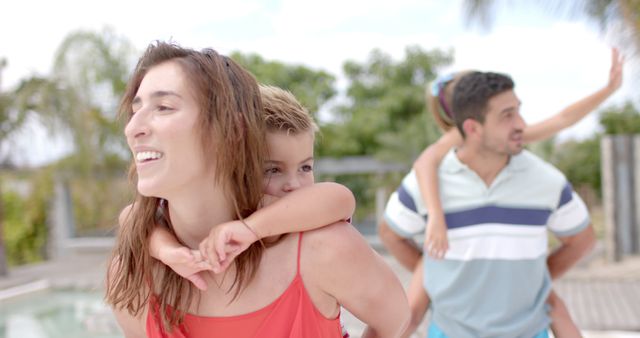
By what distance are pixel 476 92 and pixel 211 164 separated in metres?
1.29

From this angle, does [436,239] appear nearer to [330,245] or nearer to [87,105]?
[330,245]

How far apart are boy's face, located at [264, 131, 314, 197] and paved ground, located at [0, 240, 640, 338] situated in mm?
3091

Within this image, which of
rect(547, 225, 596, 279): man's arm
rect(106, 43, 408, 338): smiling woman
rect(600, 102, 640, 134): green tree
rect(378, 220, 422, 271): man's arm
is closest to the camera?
rect(106, 43, 408, 338): smiling woman

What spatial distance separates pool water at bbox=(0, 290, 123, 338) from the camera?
6523 mm

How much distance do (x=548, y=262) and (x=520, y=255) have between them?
0.35m

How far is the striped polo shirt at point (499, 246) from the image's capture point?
204 centimetres

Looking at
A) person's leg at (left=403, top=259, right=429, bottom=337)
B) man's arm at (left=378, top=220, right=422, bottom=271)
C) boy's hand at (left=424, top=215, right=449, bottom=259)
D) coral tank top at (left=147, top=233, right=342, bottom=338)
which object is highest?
coral tank top at (left=147, top=233, right=342, bottom=338)

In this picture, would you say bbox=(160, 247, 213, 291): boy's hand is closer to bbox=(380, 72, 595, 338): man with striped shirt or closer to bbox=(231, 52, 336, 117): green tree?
bbox=(380, 72, 595, 338): man with striped shirt

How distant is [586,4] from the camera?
815 centimetres

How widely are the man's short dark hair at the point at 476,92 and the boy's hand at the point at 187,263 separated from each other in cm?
130

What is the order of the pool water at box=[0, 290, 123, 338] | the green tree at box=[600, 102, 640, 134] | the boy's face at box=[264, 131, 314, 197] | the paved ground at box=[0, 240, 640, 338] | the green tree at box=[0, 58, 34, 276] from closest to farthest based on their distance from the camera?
the boy's face at box=[264, 131, 314, 197]
the paved ground at box=[0, 240, 640, 338]
the pool water at box=[0, 290, 123, 338]
the green tree at box=[0, 58, 34, 276]
the green tree at box=[600, 102, 640, 134]

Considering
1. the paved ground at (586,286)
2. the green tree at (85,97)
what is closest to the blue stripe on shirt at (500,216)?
the paved ground at (586,286)

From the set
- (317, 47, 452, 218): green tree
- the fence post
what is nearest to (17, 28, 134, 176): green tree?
(317, 47, 452, 218): green tree

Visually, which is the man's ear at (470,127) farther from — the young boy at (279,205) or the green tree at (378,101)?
the green tree at (378,101)
